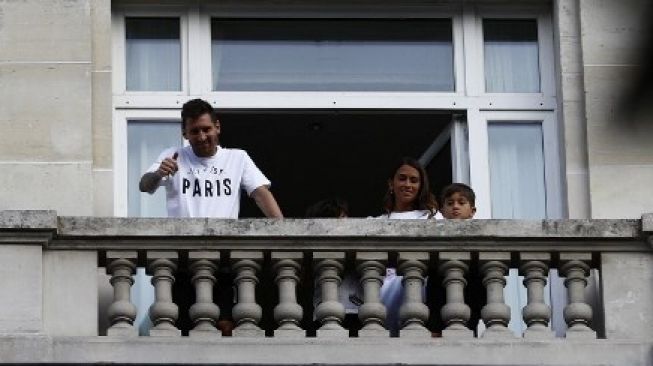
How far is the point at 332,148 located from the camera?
14414mm

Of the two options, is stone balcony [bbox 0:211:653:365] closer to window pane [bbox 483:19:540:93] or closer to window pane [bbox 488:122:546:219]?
window pane [bbox 488:122:546:219]

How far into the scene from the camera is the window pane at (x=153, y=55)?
35.0 ft

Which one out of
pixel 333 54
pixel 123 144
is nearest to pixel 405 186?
pixel 333 54

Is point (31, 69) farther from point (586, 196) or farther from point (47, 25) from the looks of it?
point (586, 196)

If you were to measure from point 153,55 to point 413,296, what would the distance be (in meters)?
3.39

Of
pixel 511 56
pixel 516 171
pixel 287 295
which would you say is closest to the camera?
pixel 287 295

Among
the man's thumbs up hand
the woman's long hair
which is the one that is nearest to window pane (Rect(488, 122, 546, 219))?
the woman's long hair

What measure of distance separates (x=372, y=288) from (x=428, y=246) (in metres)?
0.45

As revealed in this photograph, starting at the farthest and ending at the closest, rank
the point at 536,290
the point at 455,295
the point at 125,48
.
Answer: the point at 125,48 → the point at 536,290 → the point at 455,295

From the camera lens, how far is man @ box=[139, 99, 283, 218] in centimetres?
860

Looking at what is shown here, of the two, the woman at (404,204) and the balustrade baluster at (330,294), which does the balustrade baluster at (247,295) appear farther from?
the woman at (404,204)

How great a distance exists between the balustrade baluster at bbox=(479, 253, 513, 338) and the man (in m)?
1.40

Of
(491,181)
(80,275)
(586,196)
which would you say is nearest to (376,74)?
(491,181)

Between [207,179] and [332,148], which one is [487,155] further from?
[332,148]
